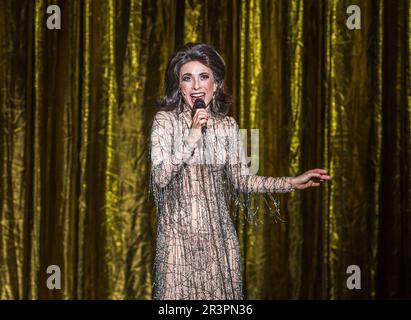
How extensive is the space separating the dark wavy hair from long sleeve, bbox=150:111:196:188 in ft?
0.32

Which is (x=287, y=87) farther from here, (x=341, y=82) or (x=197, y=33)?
(x=197, y=33)

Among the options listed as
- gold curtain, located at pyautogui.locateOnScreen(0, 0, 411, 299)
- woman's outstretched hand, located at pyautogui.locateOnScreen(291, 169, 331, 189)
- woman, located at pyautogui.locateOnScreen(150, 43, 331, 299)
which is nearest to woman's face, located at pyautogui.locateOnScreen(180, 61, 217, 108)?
woman, located at pyautogui.locateOnScreen(150, 43, 331, 299)

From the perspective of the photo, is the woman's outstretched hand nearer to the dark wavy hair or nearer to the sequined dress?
the sequined dress

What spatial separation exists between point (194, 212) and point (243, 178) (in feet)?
0.86

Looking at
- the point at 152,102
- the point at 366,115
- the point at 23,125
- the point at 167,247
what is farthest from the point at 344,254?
the point at 23,125

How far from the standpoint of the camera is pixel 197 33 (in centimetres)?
264

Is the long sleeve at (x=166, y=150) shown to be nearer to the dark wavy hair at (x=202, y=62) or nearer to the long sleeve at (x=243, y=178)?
the dark wavy hair at (x=202, y=62)

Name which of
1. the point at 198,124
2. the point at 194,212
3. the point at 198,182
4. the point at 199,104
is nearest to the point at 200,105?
the point at 199,104

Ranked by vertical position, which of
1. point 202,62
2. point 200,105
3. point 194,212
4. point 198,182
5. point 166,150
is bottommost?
point 194,212

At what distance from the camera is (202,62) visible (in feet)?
7.99

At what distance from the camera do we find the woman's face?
93.7 inches

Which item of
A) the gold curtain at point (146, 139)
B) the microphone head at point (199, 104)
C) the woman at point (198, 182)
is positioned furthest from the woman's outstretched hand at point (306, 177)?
the microphone head at point (199, 104)

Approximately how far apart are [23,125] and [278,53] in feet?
3.50

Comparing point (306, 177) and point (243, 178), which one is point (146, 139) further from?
point (306, 177)
